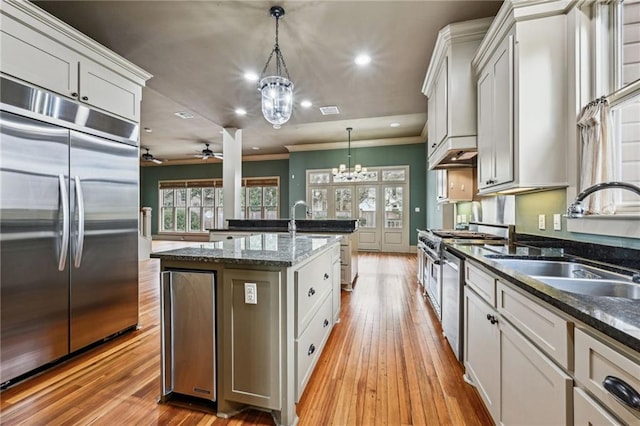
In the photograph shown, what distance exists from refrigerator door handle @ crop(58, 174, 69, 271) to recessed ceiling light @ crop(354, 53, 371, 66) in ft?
9.35

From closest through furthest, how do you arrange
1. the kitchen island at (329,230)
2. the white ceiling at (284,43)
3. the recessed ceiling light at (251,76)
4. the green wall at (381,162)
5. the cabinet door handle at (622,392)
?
the cabinet door handle at (622,392)
the white ceiling at (284,43)
the recessed ceiling light at (251,76)
the kitchen island at (329,230)
the green wall at (381,162)

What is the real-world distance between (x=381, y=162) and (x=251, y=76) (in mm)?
5398

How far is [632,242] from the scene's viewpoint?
1.40 metres

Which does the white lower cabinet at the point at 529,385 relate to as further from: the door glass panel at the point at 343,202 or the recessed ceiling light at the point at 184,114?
the door glass panel at the point at 343,202

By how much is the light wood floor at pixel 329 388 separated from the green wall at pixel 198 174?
23.6ft

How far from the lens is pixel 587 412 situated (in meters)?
0.82

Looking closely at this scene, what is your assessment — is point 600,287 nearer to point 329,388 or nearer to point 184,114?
point 329,388

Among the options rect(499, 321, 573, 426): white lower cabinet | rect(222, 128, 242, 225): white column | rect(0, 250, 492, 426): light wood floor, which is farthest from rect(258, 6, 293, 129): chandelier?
rect(222, 128, 242, 225): white column

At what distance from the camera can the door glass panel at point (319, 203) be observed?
870 centimetres

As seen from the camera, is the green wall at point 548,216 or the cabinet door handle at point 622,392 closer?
the cabinet door handle at point 622,392

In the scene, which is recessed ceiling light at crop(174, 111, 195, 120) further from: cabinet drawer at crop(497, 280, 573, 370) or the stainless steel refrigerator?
cabinet drawer at crop(497, 280, 573, 370)

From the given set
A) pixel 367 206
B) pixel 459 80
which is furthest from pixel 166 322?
pixel 367 206

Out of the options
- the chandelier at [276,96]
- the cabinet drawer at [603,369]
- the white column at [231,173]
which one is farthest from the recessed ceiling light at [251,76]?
the cabinet drawer at [603,369]

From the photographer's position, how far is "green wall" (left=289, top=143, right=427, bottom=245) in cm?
785
